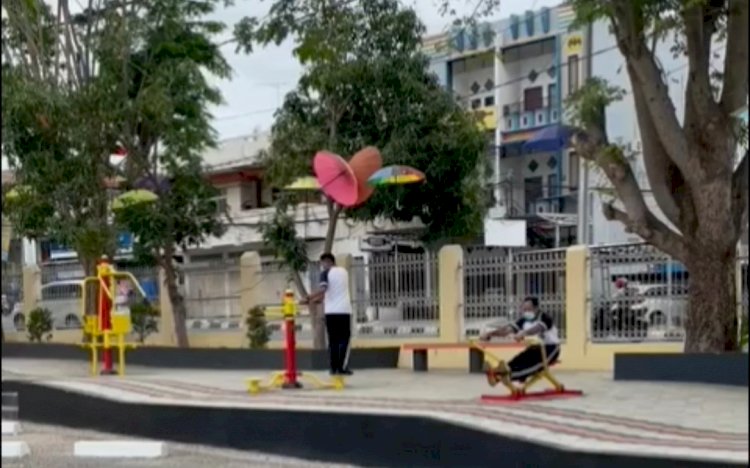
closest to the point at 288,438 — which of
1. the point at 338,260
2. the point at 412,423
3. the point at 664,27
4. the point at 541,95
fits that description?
the point at 412,423

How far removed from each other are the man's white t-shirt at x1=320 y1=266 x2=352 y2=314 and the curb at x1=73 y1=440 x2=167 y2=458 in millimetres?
2431

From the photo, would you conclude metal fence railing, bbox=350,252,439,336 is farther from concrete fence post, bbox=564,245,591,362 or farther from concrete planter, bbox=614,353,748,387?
concrete planter, bbox=614,353,748,387

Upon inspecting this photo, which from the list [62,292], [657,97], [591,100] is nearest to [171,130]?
[62,292]

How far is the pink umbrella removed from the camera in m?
13.0

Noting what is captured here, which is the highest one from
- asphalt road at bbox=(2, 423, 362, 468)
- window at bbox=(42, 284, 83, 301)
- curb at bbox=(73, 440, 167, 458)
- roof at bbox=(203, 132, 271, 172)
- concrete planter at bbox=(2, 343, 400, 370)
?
roof at bbox=(203, 132, 271, 172)

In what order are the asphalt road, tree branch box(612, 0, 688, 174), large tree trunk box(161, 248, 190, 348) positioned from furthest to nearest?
large tree trunk box(161, 248, 190, 348) < tree branch box(612, 0, 688, 174) < the asphalt road

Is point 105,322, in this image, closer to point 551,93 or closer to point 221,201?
point 551,93

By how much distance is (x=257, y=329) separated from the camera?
659 inches

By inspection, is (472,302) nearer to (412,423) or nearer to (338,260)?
(338,260)

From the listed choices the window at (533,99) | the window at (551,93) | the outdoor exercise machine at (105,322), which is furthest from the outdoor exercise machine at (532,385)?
the outdoor exercise machine at (105,322)

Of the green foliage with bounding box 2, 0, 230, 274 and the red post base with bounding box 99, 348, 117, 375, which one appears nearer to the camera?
the green foliage with bounding box 2, 0, 230, 274

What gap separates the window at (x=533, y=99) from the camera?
1301 cm

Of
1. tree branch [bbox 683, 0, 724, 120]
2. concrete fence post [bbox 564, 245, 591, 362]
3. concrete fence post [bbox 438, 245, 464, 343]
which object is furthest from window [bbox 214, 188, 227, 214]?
tree branch [bbox 683, 0, 724, 120]

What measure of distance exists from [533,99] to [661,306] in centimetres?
243
